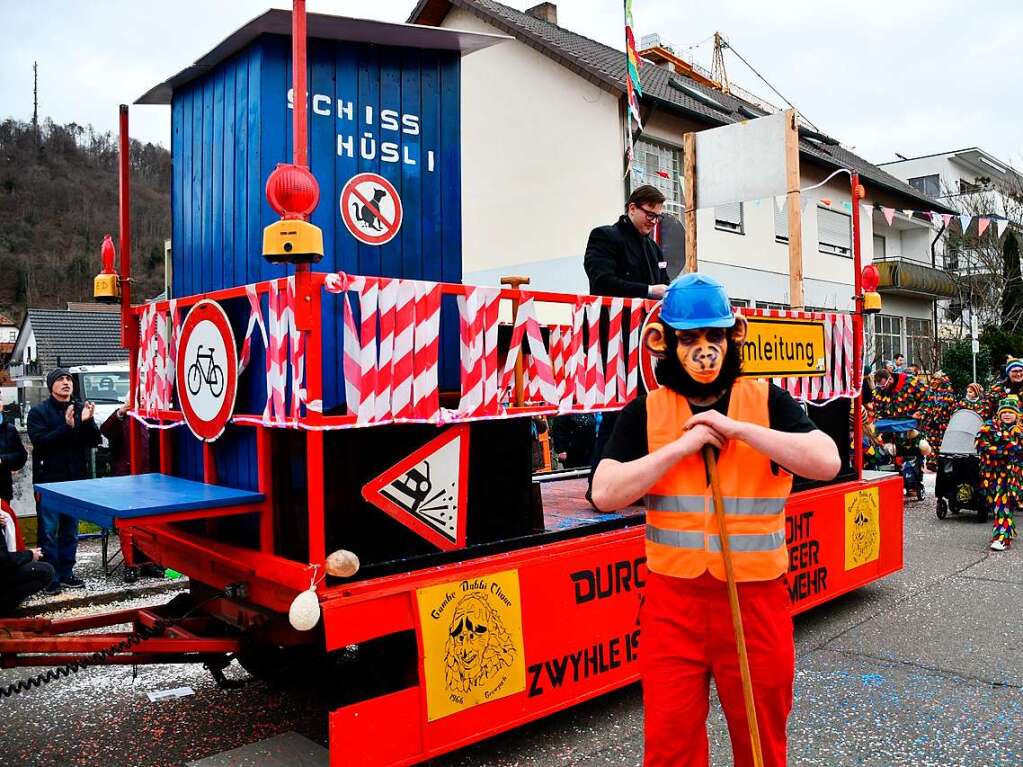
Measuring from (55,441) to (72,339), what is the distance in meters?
35.6

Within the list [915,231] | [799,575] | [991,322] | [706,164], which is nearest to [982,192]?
[915,231]

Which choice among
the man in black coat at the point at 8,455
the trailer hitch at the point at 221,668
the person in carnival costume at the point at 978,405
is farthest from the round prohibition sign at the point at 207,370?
the person in carnival costume at the point at 978,405

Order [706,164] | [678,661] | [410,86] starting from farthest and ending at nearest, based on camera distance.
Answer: [706,164] → [410,86] → [678,661]

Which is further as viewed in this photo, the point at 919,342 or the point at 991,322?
the point at 919,342

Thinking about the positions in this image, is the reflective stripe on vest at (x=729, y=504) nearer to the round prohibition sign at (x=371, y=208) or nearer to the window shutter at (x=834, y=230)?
the round prohibition sign at (x=371, y=208)

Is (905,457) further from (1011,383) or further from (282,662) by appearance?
(282,662)

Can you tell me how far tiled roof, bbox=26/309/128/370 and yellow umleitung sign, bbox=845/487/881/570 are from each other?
37.0 meters

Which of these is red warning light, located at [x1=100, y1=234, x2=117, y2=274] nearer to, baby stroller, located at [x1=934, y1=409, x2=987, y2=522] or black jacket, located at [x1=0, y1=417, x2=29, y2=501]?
black jacket, located at [x1=0, y1=417, x2=29, y2=501]

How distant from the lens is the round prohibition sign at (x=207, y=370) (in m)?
3.82

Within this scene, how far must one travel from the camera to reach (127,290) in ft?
16.3

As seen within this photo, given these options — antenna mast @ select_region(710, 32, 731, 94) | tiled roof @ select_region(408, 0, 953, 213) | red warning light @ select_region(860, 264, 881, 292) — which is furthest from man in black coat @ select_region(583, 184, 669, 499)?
antenna mast @ select_region(710, 32, 731, 94)

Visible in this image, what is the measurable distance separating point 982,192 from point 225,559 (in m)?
34.1

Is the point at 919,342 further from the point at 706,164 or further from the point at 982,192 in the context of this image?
the point at 706,164

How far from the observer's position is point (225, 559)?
12.5 feet
